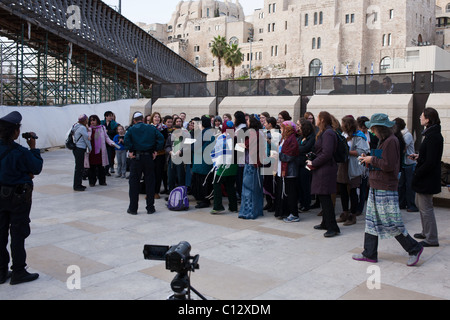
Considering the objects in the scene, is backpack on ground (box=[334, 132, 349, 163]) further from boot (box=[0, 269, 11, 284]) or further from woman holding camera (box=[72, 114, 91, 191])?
woman holding camera (box=[72, 114, 91, 191])

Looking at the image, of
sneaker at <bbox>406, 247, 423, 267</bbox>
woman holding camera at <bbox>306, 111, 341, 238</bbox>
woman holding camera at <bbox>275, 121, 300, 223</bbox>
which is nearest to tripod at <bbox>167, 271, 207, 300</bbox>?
sneaker at <bbox>406, 247, 423, 267</bbox>

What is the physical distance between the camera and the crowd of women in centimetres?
560

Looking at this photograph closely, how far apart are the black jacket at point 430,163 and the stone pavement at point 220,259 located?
87cm

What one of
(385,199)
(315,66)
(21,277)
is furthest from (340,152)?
(315,66)

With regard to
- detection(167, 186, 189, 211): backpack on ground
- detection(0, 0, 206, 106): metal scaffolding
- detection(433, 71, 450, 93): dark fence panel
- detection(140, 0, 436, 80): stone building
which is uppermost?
detection(140, 0, 436, 80): stone building

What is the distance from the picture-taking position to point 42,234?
6.96 meters

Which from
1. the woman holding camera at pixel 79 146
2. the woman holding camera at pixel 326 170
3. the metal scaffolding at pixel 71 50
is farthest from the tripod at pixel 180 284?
the metal scaffolding at pixel 71 50

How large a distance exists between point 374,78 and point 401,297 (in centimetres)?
977

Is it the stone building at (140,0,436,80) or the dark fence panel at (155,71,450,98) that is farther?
the stone building at (140,0,436,80)

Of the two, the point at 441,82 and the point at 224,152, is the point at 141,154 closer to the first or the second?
the point at 224,152

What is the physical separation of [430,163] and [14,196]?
17.1ft

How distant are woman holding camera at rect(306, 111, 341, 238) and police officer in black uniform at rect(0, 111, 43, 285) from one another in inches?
160

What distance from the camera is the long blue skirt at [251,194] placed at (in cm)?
823

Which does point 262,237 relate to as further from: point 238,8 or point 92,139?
point 238,8
